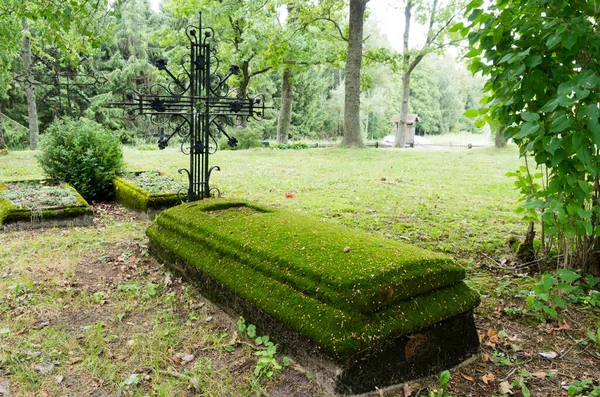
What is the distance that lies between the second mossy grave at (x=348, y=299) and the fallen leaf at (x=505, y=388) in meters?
0.26

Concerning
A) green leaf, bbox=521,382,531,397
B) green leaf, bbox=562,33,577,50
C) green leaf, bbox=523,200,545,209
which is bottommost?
green leaf, bbox=521,382,531,397

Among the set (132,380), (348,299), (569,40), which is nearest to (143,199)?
(132,380)

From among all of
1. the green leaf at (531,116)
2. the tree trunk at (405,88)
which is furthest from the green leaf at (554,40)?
the tree trunk at (405,88)

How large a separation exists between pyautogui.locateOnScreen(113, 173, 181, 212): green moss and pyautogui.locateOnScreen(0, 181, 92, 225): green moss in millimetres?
701

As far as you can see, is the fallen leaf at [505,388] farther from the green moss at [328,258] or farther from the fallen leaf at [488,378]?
the green moss at [328,258]

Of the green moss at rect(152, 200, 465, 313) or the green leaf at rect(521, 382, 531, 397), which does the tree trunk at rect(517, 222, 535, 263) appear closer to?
the green moss at rect(152, 200, 465, 313)

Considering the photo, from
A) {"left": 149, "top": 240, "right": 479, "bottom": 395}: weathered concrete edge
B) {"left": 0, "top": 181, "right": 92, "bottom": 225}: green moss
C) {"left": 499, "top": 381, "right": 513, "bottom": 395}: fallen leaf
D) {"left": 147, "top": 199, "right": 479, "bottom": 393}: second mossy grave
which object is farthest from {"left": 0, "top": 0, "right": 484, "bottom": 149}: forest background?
{"left": 499, "top": 381, "right": 513, "bottom": 395}: fallen leaf

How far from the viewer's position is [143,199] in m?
6.17

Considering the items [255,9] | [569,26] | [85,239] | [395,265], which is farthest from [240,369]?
[255,9]

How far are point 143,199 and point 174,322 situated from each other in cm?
335

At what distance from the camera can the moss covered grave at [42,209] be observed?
5445 mm

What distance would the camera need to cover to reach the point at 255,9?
588 inches

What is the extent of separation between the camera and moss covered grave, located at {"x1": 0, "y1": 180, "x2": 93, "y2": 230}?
5.45m

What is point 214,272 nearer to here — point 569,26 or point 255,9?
point 569,26
